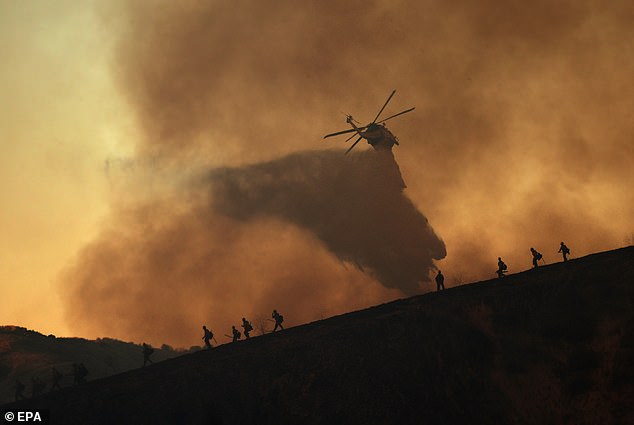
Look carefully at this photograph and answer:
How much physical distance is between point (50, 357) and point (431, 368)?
68.3m

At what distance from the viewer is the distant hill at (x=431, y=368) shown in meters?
29.6

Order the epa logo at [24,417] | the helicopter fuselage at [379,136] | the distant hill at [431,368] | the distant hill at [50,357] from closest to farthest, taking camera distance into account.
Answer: the distant hill at [431,368] → the epa logo at [24,417] → the distant hill at [50,357] → the helicopter fuselage at [379,136]

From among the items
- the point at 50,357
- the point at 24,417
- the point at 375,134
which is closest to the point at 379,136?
the point at 375,134

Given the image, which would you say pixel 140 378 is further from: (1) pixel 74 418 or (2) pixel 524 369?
(2) pixel 524 369

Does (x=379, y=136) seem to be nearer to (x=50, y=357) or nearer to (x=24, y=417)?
(x=50, y=357)

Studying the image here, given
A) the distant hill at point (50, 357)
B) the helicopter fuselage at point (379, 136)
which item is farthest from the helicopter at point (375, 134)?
the distant hill at point (50, 357)

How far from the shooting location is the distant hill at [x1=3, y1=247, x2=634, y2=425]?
97.2 feet

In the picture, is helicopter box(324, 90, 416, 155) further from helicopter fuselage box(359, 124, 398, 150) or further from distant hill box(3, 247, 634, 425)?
distant hill box(3, 247, 634, 425)

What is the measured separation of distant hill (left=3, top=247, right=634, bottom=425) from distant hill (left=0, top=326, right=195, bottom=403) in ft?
119

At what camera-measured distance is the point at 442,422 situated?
99.3 ft

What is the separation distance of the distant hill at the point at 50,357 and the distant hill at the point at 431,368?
36.3 meters

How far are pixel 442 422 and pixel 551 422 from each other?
5.52m

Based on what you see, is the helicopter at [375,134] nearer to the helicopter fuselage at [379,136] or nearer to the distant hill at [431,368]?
the helicopter fuselage at [379,136]

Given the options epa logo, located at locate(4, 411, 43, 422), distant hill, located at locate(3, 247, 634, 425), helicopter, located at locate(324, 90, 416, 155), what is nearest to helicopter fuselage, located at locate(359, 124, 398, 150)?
helicopter, located at locate(324, 90, 416, 155)
